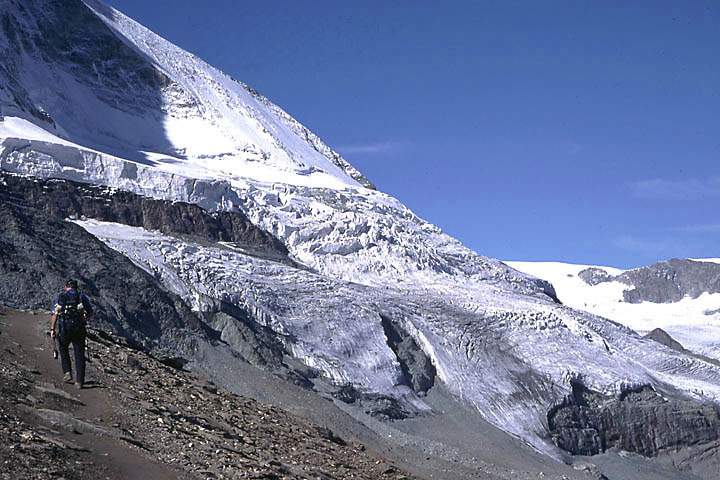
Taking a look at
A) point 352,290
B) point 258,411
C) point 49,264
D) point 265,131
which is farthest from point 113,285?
point 265,131

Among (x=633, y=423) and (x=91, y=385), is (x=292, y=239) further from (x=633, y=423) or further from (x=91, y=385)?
(x=91, y=385)

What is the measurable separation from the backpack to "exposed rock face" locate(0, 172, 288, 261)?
4164cm

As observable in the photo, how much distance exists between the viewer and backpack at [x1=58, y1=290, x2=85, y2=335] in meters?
16.3

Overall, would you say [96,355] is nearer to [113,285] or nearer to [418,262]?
[113,285]

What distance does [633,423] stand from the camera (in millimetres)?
59250

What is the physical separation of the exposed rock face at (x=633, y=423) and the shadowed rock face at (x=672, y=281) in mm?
126810

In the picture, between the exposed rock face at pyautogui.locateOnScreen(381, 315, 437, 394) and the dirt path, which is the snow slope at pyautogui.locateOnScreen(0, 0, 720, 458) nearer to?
the exposed rock face at pyautogui.locateOnScreen(381, 315, 437, 394)

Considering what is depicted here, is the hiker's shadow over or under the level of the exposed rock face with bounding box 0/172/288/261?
under

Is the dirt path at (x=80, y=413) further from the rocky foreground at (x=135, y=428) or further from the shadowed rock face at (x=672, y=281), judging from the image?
the shadowed rock face at (x=672, y=281)

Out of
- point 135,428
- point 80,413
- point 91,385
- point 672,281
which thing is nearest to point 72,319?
point 91,385

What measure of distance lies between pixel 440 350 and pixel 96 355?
38.1 meters

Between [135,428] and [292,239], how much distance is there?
55530mm

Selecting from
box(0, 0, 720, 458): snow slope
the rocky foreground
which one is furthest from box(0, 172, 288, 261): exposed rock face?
the rocky foreground

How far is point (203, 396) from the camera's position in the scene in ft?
67.7
